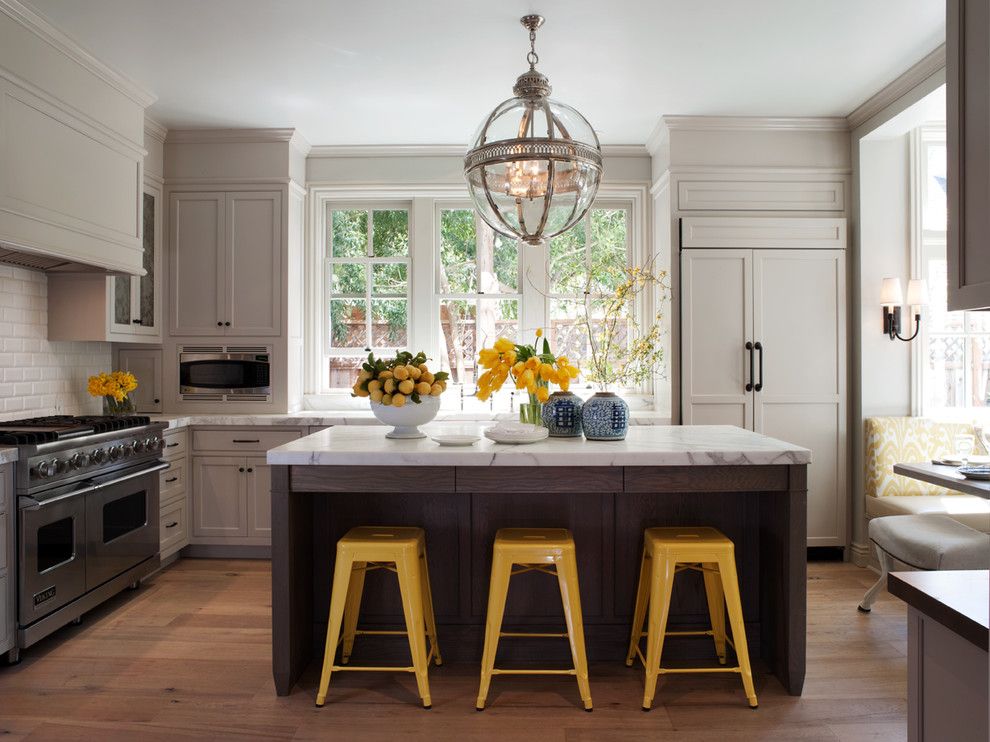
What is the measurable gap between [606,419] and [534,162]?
1.00 metres

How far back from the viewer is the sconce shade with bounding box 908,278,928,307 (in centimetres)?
416

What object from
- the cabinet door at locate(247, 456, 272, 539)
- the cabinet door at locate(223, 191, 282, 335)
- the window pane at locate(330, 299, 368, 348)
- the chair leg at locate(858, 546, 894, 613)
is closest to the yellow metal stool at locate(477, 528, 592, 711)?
the chair leg at locate(858, 546, 894, 613)

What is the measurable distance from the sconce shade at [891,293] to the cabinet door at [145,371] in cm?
454

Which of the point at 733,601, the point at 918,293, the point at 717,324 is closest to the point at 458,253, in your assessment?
the point at 717,324

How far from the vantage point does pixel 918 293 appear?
13.7ft

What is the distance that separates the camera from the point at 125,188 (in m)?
3.91

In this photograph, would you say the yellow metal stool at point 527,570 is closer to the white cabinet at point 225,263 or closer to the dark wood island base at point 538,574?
the dark wood island base at point 538,574

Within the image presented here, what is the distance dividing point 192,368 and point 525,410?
275cm

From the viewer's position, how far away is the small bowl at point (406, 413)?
108 inches

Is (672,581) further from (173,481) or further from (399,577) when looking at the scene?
(173,481)

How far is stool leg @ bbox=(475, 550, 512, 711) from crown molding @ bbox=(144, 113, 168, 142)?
3651 millimetres

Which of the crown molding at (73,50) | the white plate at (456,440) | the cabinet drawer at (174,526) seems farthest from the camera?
the cabinet drawer at (174,526)

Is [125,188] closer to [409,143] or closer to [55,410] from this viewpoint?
[55,410]

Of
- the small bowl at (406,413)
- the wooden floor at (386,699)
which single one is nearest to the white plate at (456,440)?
the small bowl at (406,413)
